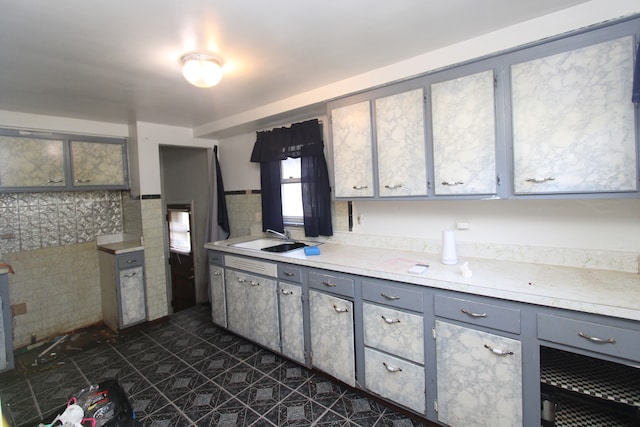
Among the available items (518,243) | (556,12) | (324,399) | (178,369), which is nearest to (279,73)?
(556,12)

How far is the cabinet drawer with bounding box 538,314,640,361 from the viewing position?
1.28 m

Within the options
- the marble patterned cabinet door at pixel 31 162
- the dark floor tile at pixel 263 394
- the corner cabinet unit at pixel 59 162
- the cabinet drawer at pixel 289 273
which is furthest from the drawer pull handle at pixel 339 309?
the marble patterned cabinet door at pixel 31 162

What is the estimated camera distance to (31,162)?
3.05 m

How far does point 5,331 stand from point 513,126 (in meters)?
4.27

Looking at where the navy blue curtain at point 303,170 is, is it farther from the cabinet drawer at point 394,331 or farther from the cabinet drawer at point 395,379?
the cabinet drawer at point 395,379

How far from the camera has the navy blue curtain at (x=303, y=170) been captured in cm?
296

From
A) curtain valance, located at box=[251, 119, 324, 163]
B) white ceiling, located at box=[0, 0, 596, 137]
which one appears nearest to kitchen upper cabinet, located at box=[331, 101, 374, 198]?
white ceiling, located at box=[0, 0, 596, 137]

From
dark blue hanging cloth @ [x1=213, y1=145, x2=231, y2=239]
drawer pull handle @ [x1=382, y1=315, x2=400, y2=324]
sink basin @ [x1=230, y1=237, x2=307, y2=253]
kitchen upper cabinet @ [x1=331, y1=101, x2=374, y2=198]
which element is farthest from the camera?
dark blue hanging cloth @ [x1=213, y1=145, x2=231, y2=239]

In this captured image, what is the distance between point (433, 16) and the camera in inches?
64.5

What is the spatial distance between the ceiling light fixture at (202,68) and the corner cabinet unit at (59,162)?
2.19 meters

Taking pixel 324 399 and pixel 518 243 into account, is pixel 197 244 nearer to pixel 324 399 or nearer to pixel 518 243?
pixel 324 399

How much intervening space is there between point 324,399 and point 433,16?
2.53 meters

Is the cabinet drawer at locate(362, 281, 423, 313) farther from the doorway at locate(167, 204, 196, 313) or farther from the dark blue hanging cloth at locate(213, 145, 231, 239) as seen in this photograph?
the doorway at locate(167, 204, 196, 313)

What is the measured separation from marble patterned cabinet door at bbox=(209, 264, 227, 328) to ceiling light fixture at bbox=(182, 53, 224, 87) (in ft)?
6.23
